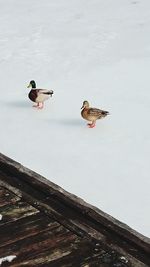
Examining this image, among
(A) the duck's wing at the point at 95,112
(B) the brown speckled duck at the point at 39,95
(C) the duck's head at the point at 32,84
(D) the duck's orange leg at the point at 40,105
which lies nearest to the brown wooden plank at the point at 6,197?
(A) the duck's wing at the point at 95,112

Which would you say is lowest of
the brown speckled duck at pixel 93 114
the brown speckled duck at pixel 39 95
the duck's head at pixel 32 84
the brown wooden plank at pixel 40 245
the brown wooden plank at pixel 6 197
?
the brown wooden plank at pixel 40 245

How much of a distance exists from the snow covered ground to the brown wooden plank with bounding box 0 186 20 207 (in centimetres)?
189

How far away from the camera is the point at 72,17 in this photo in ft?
52.3

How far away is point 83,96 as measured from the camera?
10.3 m

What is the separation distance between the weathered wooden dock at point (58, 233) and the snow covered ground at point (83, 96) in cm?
183

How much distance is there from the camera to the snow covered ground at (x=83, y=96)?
23.6ft

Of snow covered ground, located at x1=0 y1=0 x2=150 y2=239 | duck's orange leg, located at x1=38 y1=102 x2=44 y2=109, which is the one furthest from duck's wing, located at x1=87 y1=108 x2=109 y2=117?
duck's orange leg, located at x1=38 y1=102 x2=44 y2=109

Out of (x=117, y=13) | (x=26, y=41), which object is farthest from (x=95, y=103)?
(x=117, y=13)

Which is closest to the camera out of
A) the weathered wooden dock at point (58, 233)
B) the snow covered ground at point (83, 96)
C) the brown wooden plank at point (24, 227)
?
the weathered wooden dock at point (58, 233)

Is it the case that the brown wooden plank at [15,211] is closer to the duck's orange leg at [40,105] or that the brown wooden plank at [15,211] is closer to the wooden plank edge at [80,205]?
the wooden plank edge at [80,205]

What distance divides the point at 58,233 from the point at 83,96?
622cm

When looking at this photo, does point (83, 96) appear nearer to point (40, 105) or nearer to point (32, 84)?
point (40, 105)

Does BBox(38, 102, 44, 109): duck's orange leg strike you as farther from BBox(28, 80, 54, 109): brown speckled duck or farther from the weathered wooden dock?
the weathered wooden dock

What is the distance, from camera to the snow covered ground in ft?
23.6
